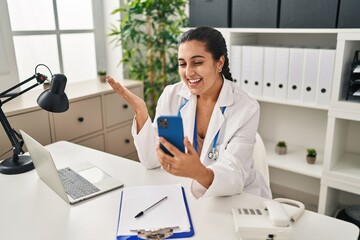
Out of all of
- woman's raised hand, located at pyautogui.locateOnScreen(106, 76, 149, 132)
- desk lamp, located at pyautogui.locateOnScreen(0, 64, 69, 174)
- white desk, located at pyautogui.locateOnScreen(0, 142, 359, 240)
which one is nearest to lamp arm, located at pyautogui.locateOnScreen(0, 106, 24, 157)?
desk lamp, located at pyautogui.locateOnScreen(0, 64, 69, 174)

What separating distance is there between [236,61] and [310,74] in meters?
0.49

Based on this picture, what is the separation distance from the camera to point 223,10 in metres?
2.19

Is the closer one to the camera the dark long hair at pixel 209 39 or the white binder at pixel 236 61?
the dark long hair at pixel 209 39

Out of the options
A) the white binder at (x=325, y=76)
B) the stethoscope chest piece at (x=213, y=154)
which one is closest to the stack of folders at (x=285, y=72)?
the white binder at (x=325, y=76)

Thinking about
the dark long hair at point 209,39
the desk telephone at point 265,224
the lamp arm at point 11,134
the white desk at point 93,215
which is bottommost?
the white desk at point 93,215

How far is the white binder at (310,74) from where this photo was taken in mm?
1959

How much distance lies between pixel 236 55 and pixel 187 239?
1.54 m

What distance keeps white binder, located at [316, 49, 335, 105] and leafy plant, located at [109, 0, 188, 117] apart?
1094mm

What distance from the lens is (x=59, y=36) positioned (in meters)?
2.61

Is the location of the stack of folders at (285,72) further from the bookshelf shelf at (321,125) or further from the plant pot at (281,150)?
the plant pot at (281,150)

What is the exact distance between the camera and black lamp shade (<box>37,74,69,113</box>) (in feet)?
4.29

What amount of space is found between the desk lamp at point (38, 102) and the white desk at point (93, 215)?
5cm

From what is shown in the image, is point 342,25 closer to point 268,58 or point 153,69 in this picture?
point 268,58

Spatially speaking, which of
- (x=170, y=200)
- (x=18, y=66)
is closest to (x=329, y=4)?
(x=170, y=200)
